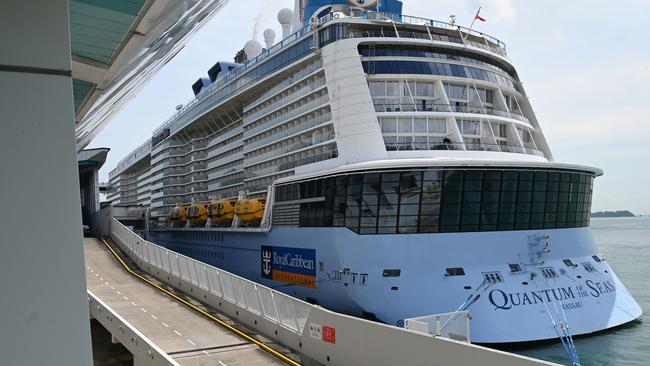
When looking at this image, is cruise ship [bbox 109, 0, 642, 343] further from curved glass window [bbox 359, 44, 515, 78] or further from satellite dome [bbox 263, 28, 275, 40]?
satellite dome [bbox 263, 28, 275, 40]

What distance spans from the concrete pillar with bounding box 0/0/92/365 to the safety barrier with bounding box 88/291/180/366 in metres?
6.35

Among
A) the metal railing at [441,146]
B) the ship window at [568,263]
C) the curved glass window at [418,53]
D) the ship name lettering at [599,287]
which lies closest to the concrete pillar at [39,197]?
the metal railing at [441,146]

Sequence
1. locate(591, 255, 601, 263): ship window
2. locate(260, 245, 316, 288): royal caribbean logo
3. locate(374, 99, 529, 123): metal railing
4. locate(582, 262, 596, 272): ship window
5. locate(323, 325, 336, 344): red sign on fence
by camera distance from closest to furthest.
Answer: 1. locate(323, 325, 336, 344): red sign on fence
2. locate(582, 262, 596, 272): ship window
3. locate(591, 255, 601, 263): ship window
4. locate(260, 245, 316, 288): royal caribbean logo
5. locate(374, 99, 529, 123): metal railing

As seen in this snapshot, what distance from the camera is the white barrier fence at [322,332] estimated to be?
8.84 meters

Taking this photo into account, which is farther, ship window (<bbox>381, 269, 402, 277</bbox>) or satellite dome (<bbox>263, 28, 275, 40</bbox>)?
satellite dome (<bbox>263, 28, 275, 40</bbox>)

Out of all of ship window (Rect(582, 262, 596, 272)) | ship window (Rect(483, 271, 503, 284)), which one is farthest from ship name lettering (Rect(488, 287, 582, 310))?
ship window (Rect(582, 262, 596, 272))

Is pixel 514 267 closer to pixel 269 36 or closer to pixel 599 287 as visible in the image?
pixel 599 287

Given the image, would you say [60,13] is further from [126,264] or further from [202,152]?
[202,152]

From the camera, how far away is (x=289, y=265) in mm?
25203

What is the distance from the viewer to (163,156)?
5503 cm

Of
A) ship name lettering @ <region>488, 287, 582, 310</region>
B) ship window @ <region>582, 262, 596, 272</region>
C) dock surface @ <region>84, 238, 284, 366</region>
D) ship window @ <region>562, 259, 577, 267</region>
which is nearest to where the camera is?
dock surface @ <region>84, 238, 284, 366</region>

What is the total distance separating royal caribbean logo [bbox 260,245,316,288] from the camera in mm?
23359

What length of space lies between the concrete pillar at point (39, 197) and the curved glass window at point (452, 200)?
1722 cm

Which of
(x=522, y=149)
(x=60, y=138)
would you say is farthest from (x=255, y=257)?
(x=60, y=138)
